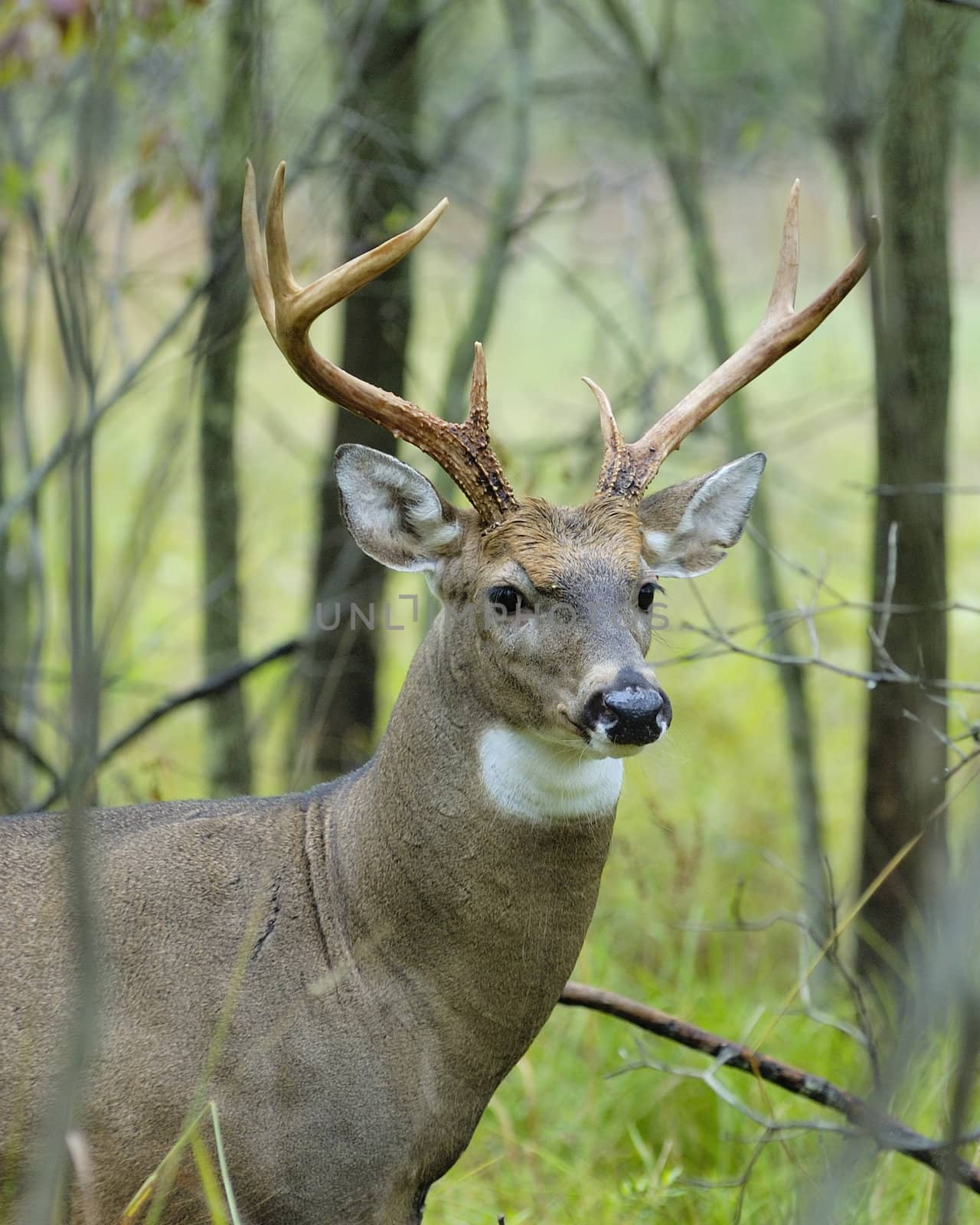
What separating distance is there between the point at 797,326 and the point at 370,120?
2.61 m

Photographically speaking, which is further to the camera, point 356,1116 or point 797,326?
point 797,326

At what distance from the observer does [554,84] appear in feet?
22.4

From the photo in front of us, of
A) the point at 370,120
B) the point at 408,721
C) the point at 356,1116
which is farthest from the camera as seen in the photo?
the point at 370,120

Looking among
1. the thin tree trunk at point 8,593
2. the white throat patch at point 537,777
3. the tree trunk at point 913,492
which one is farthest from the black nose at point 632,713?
the thin tree trunk at point 8,593

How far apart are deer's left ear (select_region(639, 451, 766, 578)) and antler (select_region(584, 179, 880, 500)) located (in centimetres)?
15

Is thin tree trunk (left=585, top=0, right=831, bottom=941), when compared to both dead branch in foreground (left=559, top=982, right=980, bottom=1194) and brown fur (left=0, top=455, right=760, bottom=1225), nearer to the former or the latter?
dead branch in foreground (left=559, top=982, right=980, bottom=1194)

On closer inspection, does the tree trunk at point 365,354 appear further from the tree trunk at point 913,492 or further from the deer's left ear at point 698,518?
the deer's left ear at point 698,518

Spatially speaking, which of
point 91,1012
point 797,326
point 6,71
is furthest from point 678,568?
point 6,71

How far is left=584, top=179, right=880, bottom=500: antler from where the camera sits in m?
3.51

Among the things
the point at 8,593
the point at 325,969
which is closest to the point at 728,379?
the point at 325,969

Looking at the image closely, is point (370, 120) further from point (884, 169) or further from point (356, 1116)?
point (356, 1116)

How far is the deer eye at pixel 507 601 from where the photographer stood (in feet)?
10.8

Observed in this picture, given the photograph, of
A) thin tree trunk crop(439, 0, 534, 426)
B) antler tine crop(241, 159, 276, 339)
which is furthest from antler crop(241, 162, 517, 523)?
thin tree trunk crop(439, 0, 534, 426)

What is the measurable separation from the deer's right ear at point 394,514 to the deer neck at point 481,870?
1.10 ft
